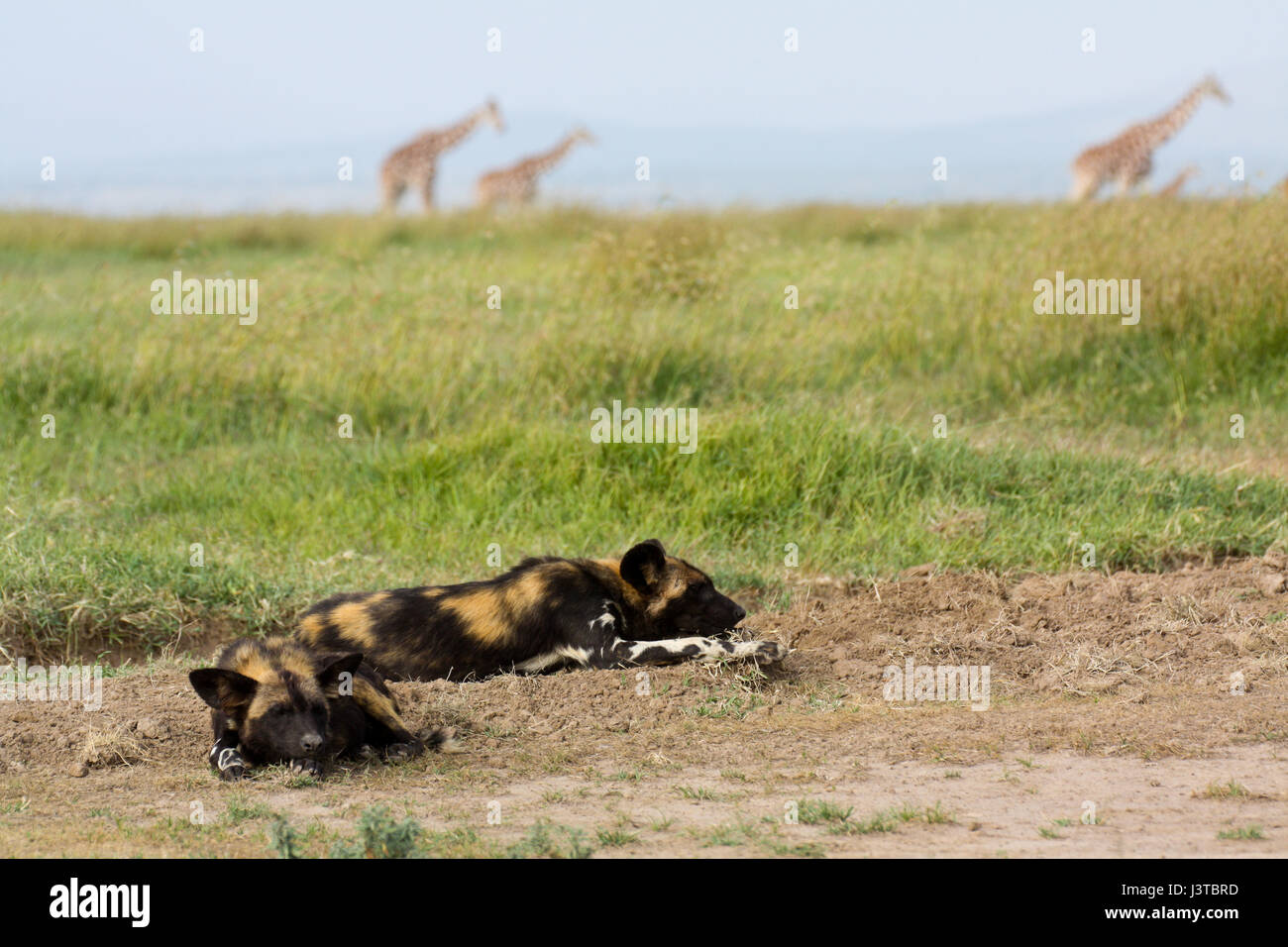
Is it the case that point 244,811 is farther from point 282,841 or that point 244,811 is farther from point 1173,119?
point 1173,119

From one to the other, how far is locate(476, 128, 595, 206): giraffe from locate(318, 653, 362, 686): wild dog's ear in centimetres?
2143

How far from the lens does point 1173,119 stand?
24250 mm

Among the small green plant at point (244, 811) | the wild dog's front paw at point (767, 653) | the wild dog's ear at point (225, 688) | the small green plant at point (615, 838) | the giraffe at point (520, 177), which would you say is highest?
the giraffe at point (520, 177)

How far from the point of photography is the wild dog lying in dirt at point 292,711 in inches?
212

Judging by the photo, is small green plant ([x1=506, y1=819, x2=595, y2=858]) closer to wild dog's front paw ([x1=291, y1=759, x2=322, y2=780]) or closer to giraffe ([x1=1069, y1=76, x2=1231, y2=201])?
wild dog's front paw ([x1=291, y1=759, x2=322, y2=780])

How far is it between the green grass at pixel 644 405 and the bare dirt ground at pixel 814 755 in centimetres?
115

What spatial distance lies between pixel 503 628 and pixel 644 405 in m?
4.99

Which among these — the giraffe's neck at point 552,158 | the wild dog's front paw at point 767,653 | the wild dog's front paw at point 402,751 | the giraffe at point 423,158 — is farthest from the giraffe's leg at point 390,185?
the wild dog's front paw at point 402,751

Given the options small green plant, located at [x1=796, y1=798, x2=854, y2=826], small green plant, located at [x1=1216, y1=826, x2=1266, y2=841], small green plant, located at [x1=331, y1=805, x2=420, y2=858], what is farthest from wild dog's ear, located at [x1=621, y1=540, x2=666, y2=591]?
small green plant, located at [x1=1216, y1=826, x2=1266, y2=841]

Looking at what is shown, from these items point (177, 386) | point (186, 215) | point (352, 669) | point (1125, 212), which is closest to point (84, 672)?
point (352, 669)

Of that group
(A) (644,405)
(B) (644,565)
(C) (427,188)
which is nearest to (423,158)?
(C) (427,188)

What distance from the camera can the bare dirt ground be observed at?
4574mm

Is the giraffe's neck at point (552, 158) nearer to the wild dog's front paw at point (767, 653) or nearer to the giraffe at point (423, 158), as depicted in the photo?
the giraffe at point (423, 158)
